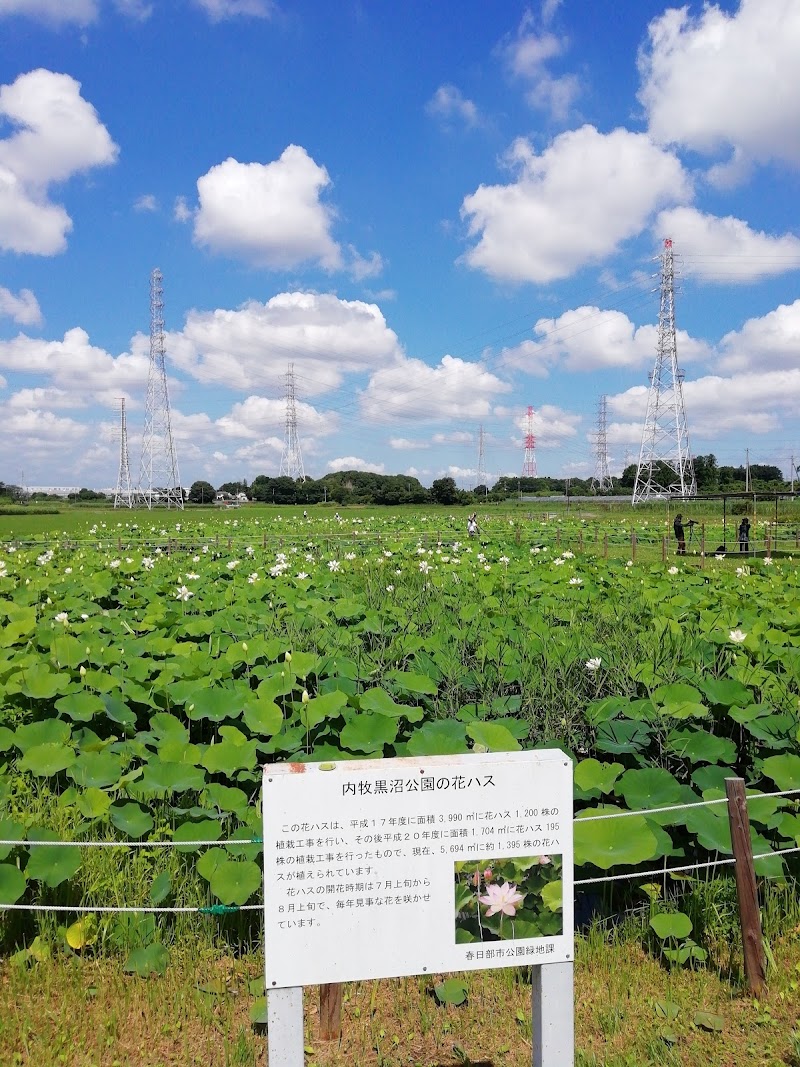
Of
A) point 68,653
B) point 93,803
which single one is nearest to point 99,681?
point 68,653

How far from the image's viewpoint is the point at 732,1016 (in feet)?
9.11

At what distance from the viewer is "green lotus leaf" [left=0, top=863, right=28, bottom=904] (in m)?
2.94

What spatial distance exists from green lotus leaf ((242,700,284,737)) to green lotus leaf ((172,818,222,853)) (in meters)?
0.81

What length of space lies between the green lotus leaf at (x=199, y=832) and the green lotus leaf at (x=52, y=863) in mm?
449

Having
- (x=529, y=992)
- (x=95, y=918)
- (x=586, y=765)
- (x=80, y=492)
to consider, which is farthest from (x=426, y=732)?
(x=80, y=492)

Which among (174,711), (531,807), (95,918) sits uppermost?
(531,807)

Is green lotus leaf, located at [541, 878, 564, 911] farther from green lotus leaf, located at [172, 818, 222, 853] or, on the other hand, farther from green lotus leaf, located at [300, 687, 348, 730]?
green lotus leaf, located at [300, 687, 348, 730]

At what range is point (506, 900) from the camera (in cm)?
211

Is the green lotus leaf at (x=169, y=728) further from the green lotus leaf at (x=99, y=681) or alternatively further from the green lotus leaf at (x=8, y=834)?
the green lotus leaf at (x=8, y=834)

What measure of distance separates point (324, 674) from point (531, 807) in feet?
12.4

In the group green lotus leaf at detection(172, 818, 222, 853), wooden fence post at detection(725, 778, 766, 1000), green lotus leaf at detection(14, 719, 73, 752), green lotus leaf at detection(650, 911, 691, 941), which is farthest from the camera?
green lotus leaf at detection(14, 719, 73, 752)

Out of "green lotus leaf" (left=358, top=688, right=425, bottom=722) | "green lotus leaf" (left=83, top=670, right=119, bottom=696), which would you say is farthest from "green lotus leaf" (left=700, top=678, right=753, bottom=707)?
"green lotus leaf" (left=83, top=670, right=119, bottom=696)

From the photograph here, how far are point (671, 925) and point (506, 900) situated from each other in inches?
55.5

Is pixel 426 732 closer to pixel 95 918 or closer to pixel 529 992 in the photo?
pixel 529 992
